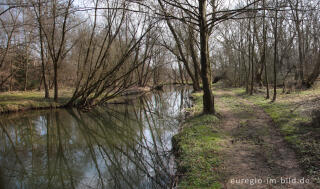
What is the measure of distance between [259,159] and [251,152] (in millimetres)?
385

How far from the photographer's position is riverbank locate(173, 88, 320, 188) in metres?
3.78

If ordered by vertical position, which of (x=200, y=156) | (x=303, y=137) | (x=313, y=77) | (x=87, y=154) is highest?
(x=313, y=77)

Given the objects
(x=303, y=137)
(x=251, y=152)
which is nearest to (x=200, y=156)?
(x=251, y=152)

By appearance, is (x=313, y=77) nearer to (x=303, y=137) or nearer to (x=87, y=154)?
(x=303, y=137)

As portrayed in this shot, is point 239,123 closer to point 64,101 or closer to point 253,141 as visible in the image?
point 253,141

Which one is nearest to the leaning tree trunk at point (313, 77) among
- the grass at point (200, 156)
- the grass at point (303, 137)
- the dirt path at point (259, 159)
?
the grass at point (303, 137)

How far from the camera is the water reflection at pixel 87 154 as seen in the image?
4840mm

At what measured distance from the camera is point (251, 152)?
479 cm

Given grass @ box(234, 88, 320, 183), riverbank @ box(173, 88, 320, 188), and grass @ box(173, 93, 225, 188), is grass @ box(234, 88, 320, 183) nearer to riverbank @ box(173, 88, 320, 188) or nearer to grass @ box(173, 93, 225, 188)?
riverbank @ box(173, 88, 320, 188)

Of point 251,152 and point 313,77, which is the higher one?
point 313,77

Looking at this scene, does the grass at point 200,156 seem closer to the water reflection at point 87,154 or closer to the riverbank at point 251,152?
the riverbank at point 251,152

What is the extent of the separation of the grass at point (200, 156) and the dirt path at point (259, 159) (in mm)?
230

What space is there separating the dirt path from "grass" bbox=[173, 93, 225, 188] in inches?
9.1

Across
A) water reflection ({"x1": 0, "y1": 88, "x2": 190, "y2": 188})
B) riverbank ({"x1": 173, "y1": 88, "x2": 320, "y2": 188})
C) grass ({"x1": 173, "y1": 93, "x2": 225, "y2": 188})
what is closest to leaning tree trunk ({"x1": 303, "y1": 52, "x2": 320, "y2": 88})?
riverbank ({"x1": 173, "y1": 88, "x2": 320, "y2": 188})
